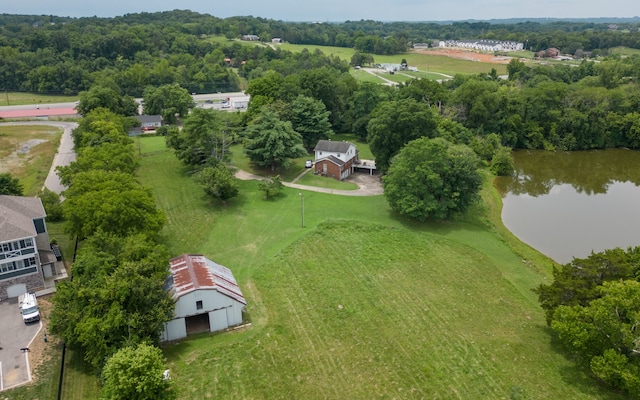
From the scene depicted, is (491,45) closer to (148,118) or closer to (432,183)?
(148,118)

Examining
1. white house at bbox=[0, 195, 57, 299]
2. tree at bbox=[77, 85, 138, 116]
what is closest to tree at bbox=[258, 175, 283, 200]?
white house at bbox=[0, 195, 57, 299]

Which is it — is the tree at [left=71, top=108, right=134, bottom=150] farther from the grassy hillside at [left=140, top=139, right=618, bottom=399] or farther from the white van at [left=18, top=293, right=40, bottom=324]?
the white van at [left=18, top=293, right=40, bottom=324]

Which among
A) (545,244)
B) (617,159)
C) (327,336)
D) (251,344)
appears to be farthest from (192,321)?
(617,159)

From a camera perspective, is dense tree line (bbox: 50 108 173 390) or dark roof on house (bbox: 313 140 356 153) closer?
dense tree line (bbox: 50 108 173 390)

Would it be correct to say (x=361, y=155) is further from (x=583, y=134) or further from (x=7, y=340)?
(x=7, y=340)

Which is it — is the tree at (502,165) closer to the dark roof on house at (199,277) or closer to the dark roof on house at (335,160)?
the dark roof on house at (335,160)
